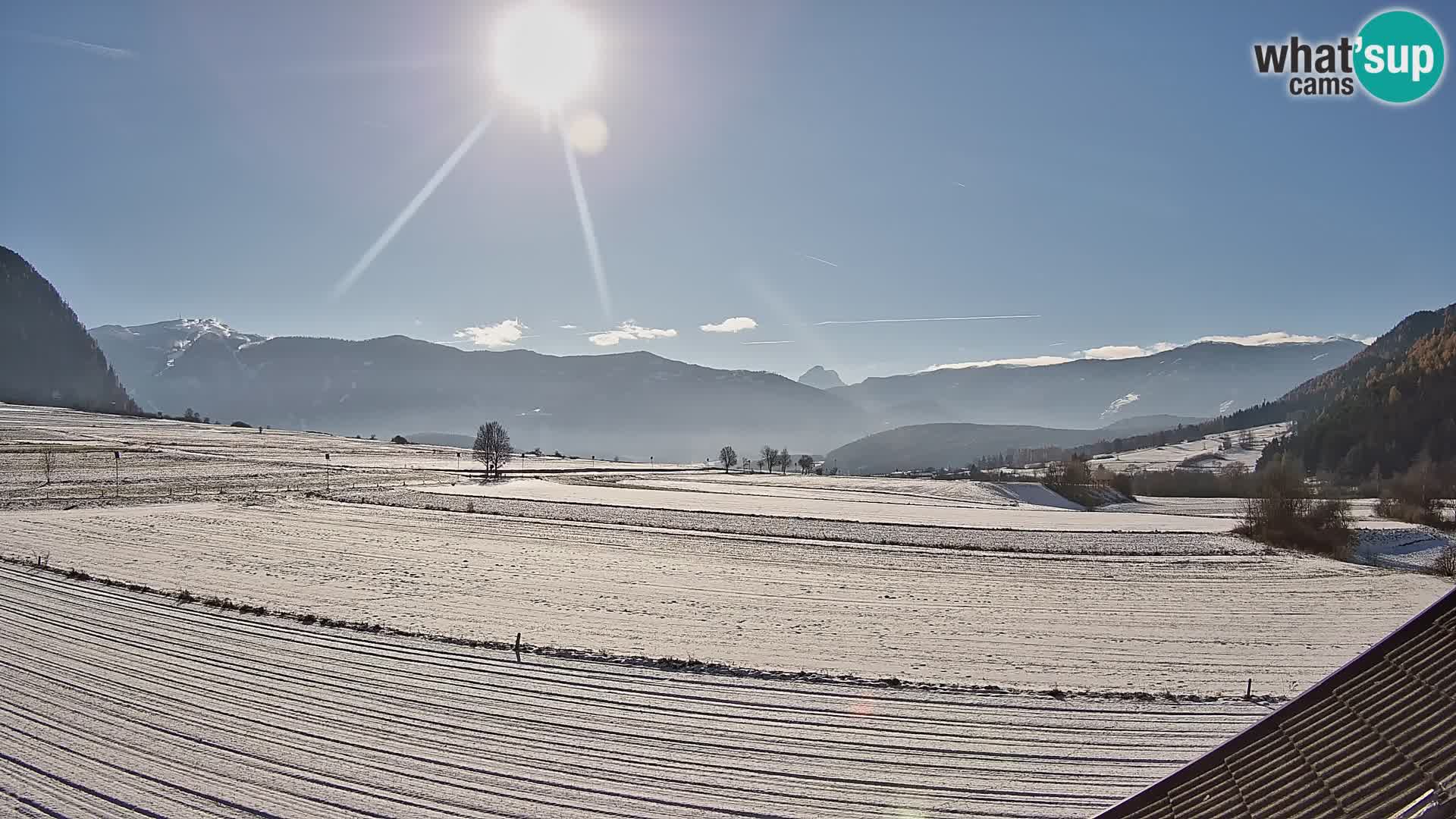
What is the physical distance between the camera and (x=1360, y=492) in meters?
99.1

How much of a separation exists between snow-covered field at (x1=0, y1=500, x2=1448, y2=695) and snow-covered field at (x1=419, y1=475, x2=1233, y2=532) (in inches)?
529

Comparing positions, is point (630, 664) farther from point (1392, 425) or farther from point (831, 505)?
point (1392, 425)

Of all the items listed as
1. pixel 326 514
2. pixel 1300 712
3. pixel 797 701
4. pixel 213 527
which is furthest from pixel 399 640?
pixel 326 514

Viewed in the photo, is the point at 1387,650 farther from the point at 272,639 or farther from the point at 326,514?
the point at 326,514

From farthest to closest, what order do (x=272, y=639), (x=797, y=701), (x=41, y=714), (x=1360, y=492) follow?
1. (x=1360, y=492)
2. (x=272, y=639)
3. (x=797, y=701)
4. (x=41, y=714)

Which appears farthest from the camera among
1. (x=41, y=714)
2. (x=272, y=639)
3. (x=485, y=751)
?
(x=272, y=639)

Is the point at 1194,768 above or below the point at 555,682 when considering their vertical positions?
above

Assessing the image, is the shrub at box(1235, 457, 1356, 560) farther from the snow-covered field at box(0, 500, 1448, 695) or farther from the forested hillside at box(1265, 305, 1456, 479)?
the forested hillside at box(1265, 305, 1456, 479)

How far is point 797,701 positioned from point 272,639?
45.1 ft

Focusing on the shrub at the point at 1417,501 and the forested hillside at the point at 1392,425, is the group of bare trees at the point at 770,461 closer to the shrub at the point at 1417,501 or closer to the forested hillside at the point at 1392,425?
the shrub at the point at 1417,501

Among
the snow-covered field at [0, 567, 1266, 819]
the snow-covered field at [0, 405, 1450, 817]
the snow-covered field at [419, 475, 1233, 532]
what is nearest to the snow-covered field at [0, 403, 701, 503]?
the snow-covered field at [0, 405, 1450, 817]

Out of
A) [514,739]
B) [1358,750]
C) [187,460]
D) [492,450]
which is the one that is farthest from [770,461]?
[1358,750]

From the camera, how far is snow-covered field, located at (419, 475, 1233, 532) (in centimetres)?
5422

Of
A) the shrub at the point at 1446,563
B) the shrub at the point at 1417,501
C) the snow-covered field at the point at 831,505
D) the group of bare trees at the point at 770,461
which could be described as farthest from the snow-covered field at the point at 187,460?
the shrub at the point at 1417,501
